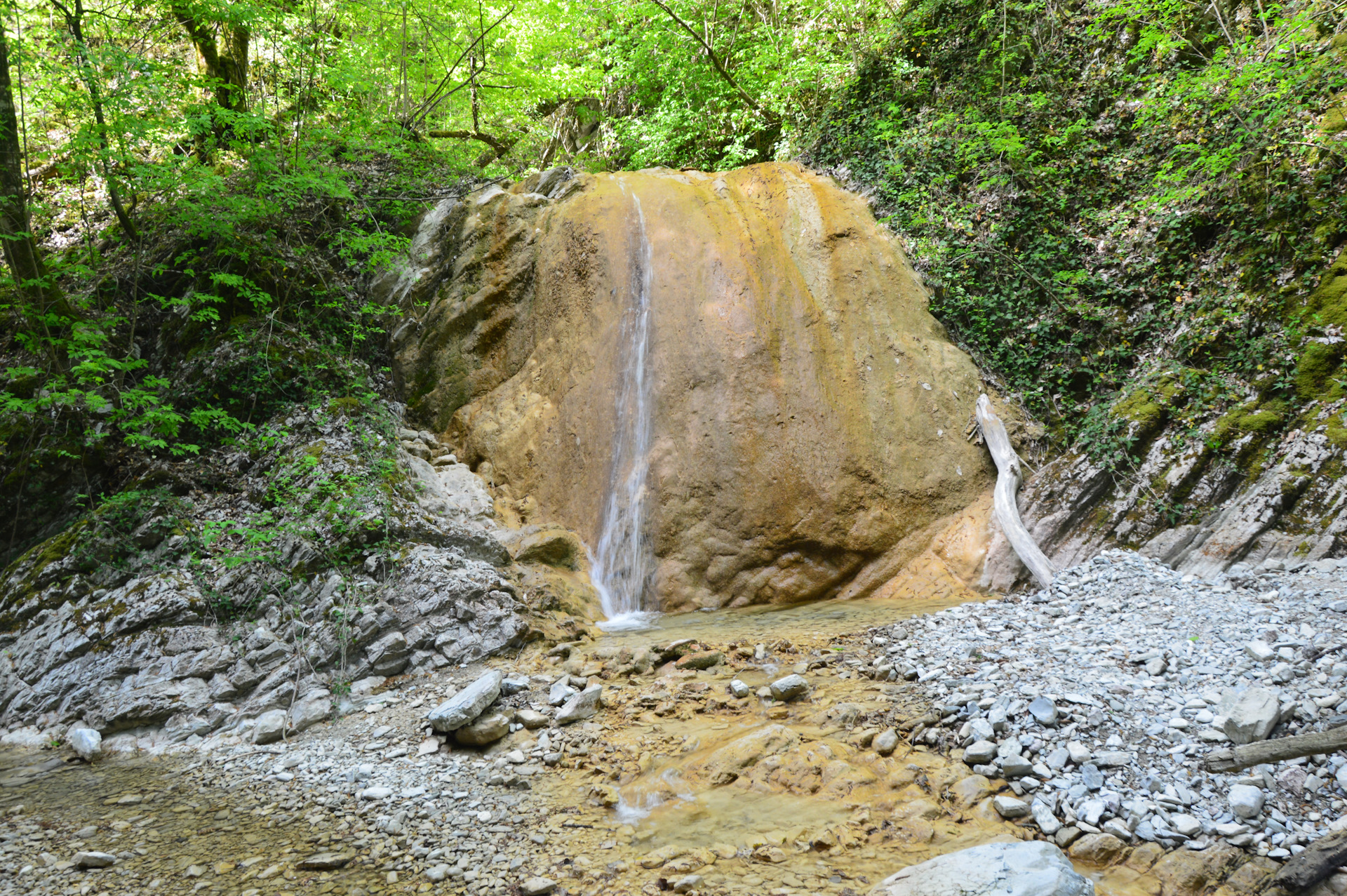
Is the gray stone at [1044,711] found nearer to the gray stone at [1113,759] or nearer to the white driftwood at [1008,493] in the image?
the gray stone at [1113,759]

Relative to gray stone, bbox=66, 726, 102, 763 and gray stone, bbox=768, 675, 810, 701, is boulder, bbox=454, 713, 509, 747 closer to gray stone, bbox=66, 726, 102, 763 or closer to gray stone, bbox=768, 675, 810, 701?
gray stone, bbox=768, 675, 810, 701

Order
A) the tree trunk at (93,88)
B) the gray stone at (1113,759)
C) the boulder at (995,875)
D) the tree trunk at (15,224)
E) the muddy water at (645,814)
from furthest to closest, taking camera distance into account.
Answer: the tree trunk at (15,224) → the tree trunk at (93,88) → the gray stone at (1113,759) → the muddy water at (645,814) → the boulder at (995,875)

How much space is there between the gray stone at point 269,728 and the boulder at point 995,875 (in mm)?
4038

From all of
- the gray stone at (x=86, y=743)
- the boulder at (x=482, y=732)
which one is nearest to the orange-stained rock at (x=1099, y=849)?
the boulder at (x=482, y=732)

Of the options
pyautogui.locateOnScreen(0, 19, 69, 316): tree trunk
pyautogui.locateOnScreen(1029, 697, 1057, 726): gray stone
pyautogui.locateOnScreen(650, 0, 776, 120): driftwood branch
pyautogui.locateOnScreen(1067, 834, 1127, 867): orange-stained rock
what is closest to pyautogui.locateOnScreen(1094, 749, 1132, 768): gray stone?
pyautogui.locateOnScreen(1029, 697, 1057, 726): gray stone

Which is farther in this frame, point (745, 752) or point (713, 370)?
point (713, 370)

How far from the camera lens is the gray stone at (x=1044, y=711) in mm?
3467

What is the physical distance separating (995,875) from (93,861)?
3.93m

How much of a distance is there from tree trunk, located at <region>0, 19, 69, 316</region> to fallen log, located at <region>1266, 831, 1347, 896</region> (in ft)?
31.6

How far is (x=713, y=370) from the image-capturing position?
7.99 meters

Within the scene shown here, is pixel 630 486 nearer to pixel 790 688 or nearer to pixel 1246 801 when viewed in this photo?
pixel 790 688

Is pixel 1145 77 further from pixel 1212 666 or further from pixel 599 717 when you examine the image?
pixel 599 717

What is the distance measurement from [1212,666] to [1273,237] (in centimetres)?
484

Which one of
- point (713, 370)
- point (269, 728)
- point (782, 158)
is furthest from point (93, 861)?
point (782, 158)
